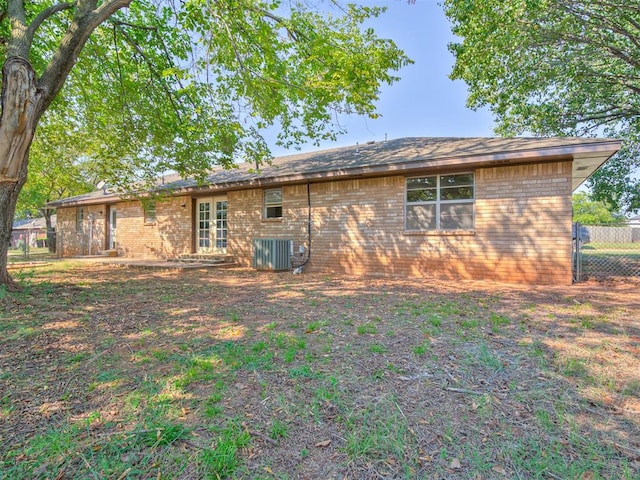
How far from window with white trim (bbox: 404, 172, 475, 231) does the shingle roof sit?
67cm

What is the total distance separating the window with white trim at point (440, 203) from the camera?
8328 millimetres

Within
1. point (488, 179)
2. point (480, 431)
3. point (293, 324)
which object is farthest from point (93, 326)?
point (488, 179)

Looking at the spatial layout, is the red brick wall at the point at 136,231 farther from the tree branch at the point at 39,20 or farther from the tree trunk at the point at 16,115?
the tree trunk at the point at 16,115

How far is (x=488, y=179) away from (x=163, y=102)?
8.56m

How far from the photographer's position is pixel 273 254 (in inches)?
408

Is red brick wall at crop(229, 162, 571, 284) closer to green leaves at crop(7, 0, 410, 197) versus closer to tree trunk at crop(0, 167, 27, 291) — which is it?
green leaves at crop(7, 0, 410, 197)

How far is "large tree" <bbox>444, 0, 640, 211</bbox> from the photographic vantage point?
8.65 m

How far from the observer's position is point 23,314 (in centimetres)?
472

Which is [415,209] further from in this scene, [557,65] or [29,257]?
[29,257]

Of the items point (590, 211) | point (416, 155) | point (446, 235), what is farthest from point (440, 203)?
point (590, 211)

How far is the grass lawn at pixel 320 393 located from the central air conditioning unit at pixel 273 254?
17.1 feet

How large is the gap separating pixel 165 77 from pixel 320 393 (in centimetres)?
786

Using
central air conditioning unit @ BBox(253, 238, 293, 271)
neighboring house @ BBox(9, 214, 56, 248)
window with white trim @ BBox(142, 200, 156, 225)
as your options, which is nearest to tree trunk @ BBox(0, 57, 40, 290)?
central air conditioning unit @ BBox(253, 238, 293, 271)

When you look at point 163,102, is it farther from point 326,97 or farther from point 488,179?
point 488,179
